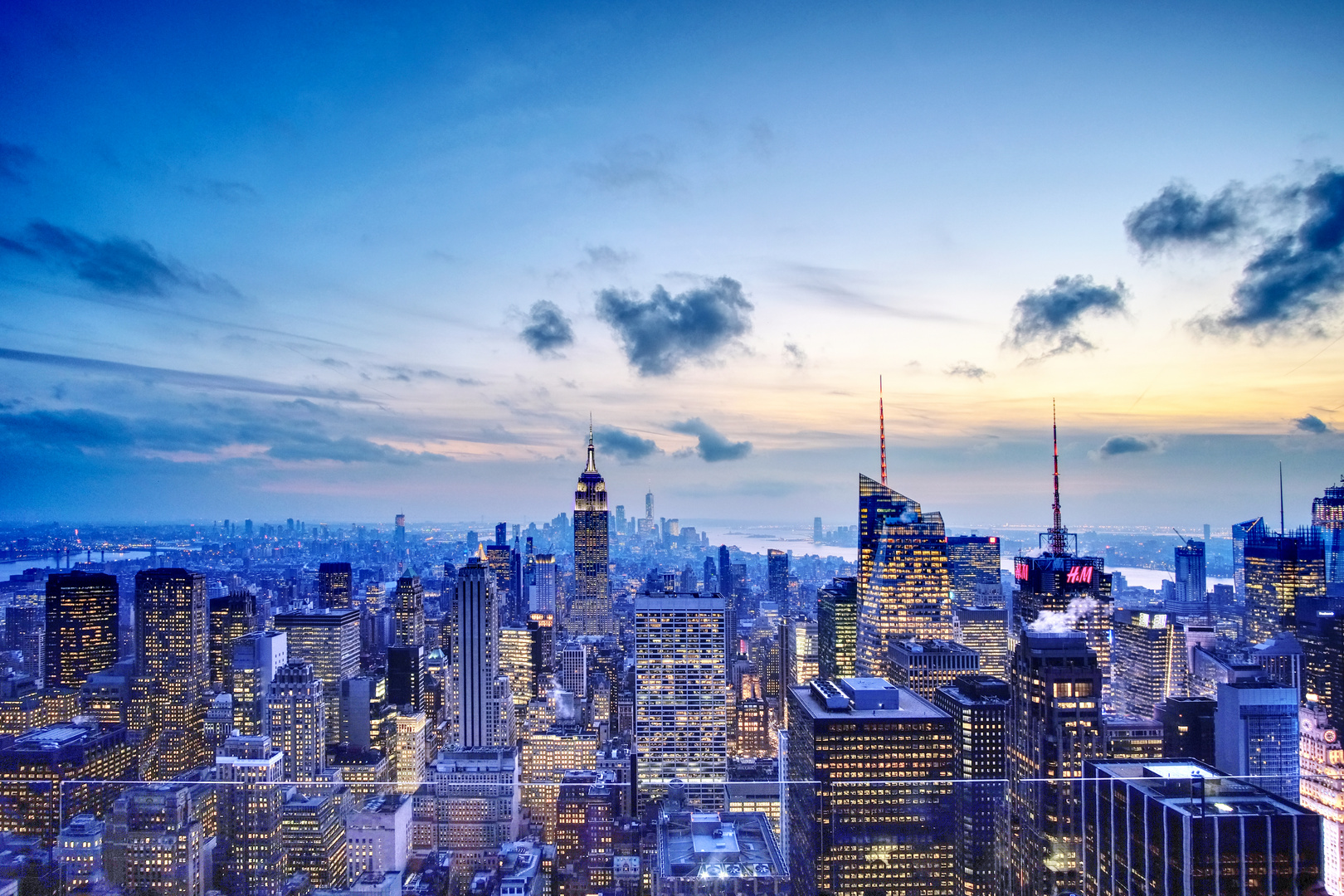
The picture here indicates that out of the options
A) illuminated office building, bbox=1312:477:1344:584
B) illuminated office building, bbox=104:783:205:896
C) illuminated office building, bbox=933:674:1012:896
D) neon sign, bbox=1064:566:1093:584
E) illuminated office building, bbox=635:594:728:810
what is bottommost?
illuminated office building, bbox=635:594:728:810

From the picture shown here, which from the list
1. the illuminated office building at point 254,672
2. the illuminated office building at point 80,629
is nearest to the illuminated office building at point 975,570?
the illuminated office building at point 254,672

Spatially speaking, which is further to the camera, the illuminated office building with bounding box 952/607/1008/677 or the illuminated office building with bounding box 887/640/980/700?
the illuminated office building with bounding box 952/607/1008/677

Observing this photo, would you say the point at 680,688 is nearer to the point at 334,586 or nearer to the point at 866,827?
the point at 866,827

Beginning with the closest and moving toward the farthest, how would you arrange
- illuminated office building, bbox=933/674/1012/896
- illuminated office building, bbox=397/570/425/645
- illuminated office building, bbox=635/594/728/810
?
1. illuminated office building, bbox=933/674/1012/896
2. illuminated office building, bbox=635/594/728/810
3. illuminated office building, bbox=397/570/425/645

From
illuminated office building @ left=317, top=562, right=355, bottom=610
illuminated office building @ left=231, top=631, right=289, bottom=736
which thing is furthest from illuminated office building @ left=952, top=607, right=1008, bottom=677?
illuminated office building @ left=317, top=562, right=355, bottom=610

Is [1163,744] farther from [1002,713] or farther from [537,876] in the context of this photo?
[537,876]

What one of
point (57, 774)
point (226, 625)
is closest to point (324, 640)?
point (226, 625)

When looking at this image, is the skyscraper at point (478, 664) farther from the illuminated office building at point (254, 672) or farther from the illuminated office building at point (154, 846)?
the illuminated office building at point (154, 846)

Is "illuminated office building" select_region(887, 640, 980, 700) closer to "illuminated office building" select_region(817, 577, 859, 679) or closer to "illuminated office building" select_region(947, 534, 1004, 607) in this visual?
"illuminated office building" select_region(817, 577, 859, 679)
